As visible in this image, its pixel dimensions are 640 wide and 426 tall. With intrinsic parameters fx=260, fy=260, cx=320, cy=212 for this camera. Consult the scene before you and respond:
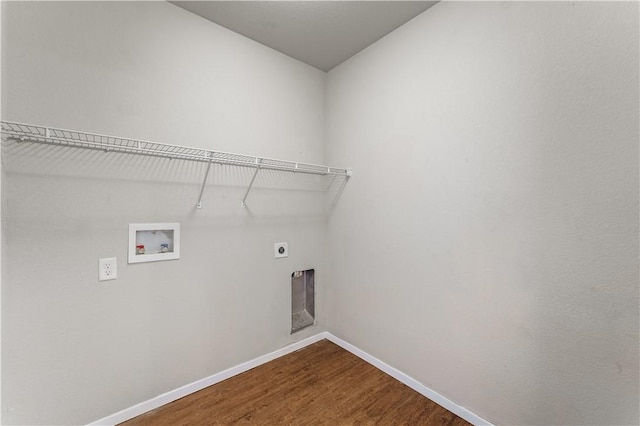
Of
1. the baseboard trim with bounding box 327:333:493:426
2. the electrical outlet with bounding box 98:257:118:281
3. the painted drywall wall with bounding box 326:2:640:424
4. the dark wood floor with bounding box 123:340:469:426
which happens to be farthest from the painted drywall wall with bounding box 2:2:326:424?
the painted drywall wall with bounding box 326:2:640:424

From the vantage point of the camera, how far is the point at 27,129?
1290 millimetres

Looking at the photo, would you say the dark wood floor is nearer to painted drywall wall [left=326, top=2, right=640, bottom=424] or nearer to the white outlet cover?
painted drywall wall [left=326, top=2, right=640, bottom=424]

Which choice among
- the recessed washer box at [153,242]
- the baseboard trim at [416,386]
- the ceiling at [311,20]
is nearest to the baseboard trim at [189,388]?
the baseboard trim at [416,386]

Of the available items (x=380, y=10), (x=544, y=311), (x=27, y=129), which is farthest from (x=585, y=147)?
(x=27, y=129)

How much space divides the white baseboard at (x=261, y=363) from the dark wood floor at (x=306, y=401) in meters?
0.03

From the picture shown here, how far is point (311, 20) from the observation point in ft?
6.12

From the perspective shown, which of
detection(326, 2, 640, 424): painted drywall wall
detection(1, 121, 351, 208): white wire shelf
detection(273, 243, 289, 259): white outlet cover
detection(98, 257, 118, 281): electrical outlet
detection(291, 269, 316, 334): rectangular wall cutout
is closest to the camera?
detection(326, 2, 640, 424): painted drywall wall

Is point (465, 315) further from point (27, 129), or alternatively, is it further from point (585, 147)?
point (27, 129)

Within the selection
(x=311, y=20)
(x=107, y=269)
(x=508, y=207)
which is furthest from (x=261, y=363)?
(x=311, y=20)

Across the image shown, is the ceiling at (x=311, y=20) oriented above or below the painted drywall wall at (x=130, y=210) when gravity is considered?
above

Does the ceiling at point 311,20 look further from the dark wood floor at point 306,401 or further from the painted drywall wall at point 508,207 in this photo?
the dark wood floor at point 306,401

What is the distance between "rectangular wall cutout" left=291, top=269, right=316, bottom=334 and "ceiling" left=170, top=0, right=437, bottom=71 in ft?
6.39

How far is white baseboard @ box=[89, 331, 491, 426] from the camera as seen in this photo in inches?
60.6

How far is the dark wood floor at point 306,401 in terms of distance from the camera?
1568mm
